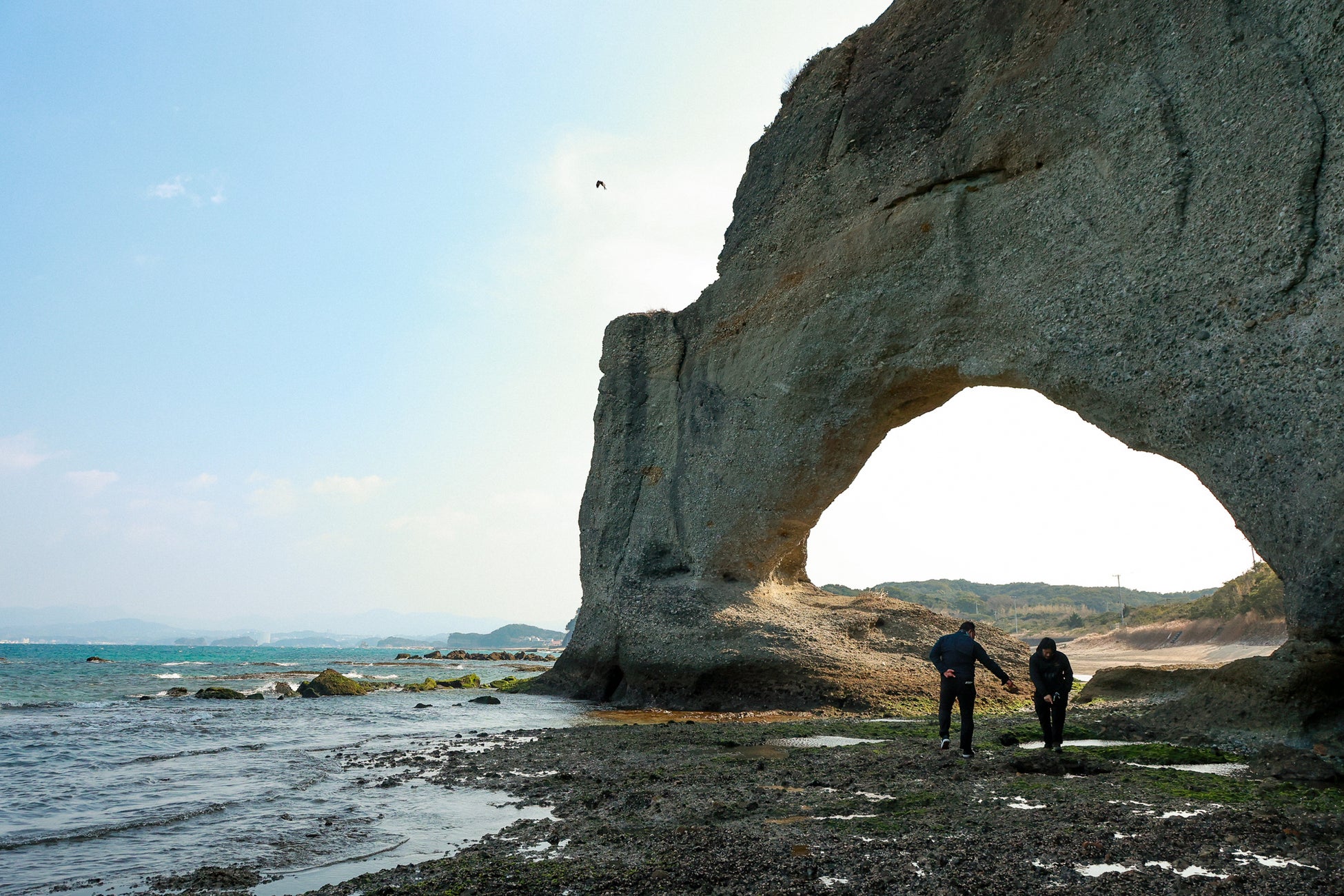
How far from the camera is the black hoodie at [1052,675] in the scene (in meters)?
8.32

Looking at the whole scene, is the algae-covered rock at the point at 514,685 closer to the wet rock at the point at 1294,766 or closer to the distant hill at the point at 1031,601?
the wet rock at the point at 1294,766

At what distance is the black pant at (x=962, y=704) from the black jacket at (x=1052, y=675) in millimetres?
651

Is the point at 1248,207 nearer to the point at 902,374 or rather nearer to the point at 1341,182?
the point at 1341,182

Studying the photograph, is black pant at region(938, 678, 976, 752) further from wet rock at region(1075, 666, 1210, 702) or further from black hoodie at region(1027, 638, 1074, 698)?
wet rock at region(1075, 666, 1210, 702)

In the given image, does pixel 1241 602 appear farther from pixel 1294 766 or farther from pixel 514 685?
pixel 1294 766

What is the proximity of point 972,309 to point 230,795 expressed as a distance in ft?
37.9

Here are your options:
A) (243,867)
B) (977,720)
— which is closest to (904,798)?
(243,867)

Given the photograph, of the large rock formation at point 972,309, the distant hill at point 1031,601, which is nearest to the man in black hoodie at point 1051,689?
the large rock formation at point 972,309

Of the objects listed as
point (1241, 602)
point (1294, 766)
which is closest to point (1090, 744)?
point (1294, 766)

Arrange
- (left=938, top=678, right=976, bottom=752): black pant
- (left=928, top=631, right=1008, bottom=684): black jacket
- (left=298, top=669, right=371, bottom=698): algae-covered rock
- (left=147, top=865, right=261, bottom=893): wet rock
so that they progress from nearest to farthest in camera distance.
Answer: (left=147, top=865, right=261, bottom=893): wet rock < (left=938, top=678, right=976, bottom=752): black pant < (left=928, top=631, right=1008, bottom=684): black jacket < (left=298, top=669, right=371, bottom=698): algae-covered rock

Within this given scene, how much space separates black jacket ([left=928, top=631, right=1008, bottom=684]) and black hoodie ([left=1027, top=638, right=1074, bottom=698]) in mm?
332

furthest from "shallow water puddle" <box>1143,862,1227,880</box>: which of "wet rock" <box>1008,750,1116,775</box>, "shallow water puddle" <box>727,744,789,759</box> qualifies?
"shallow water puddle" <box>727,744,789,759</box>

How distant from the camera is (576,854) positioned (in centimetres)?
519

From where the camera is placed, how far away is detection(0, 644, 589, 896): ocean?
18.5 ft
